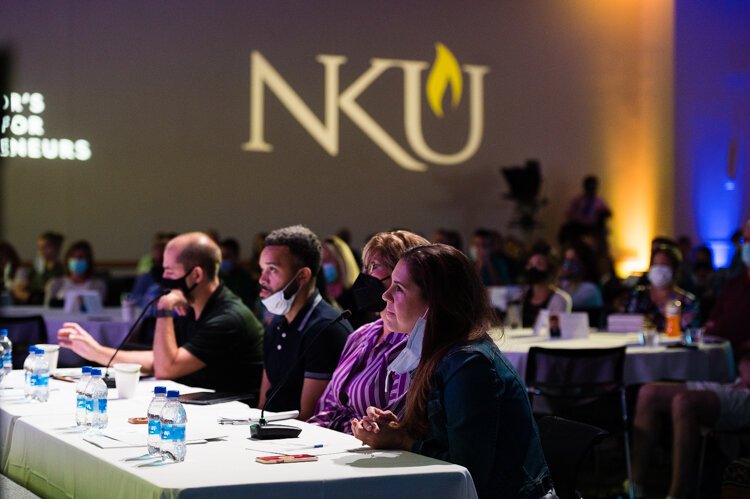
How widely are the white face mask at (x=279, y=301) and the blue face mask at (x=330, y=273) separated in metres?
2.82

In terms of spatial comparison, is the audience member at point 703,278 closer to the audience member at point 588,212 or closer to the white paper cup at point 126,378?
the audience member at point 588,212

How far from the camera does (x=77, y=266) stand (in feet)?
27.6

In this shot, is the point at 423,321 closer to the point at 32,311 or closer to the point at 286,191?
the point at 32,311

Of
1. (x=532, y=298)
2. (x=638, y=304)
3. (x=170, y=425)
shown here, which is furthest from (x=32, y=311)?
(x=170, y=425)

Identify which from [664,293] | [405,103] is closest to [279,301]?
[664,293]

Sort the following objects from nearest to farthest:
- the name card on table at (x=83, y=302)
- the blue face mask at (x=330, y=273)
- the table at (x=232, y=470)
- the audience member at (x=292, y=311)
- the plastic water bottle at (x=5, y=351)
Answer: the table at (x=232, y=470), the audience member at (x=292, y=311), the plastic water bottle at (x=5, y=351), the blue face mask at (x=330, y=273), the name card on table at (x=83, y=302)

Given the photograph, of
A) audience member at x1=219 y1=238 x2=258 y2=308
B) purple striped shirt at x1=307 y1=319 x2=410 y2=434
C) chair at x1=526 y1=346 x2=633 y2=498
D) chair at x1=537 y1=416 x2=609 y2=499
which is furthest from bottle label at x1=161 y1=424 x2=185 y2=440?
audience member at x1=219 y1=238 x2=258 y2=308

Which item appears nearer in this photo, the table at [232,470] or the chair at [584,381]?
the table at [232,470]

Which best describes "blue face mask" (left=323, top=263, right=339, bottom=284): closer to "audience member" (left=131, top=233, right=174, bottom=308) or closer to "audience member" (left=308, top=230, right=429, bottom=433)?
"audience member" (left=131, top=233, right=174, bottom=308)

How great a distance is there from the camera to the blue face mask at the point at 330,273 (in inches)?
265

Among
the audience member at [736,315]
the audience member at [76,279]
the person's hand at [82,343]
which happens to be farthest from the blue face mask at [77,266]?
the audience member at [736,315]

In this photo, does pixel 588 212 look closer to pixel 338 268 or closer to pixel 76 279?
pixel 76 279

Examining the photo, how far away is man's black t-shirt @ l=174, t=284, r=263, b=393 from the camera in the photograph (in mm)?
4281

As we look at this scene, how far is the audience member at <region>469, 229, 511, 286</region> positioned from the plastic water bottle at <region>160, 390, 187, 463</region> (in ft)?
20.9
